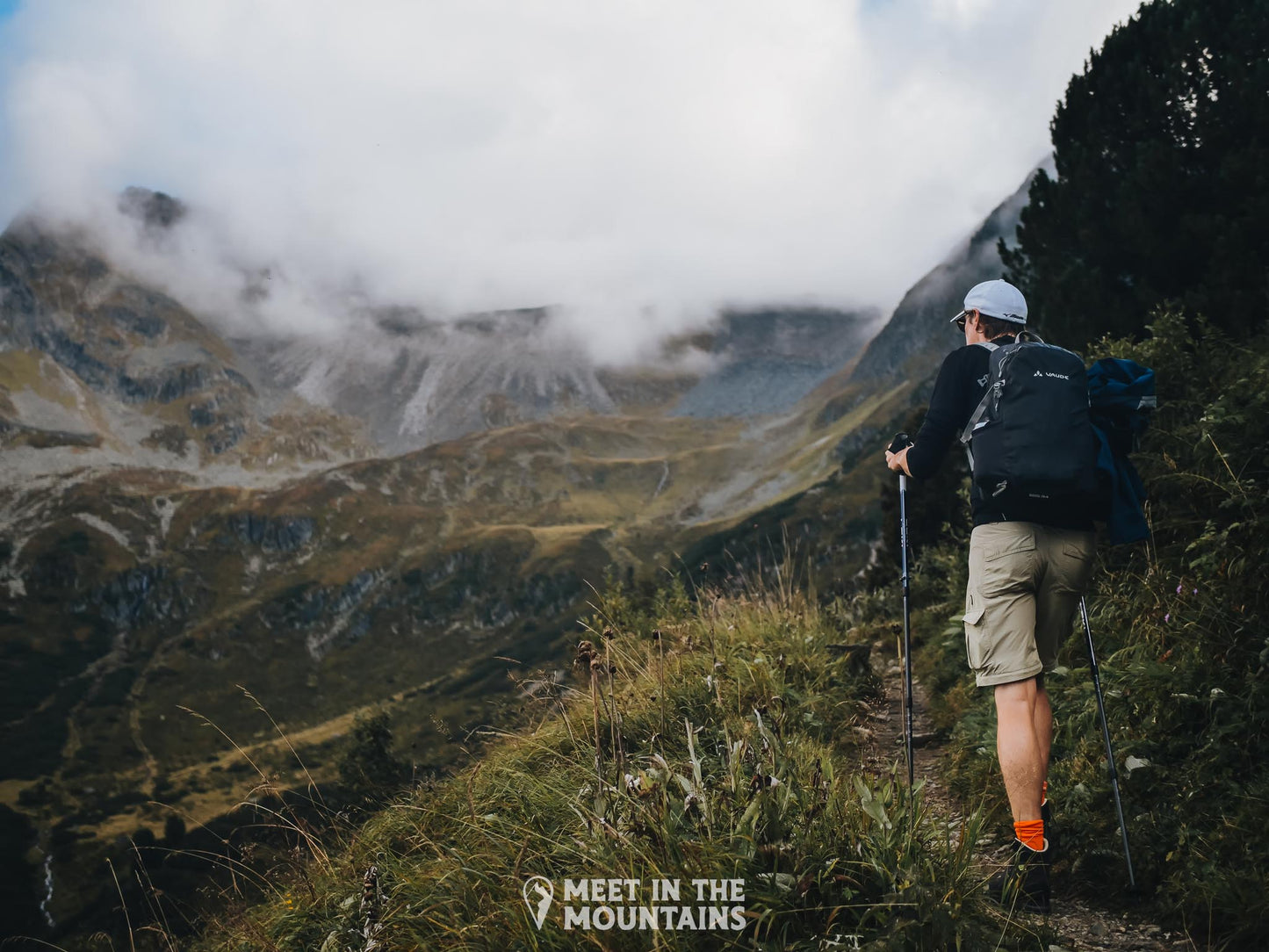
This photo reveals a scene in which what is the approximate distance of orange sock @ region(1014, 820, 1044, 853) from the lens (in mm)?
4008

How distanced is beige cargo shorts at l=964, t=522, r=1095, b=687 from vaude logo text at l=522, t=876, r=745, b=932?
1.92 m

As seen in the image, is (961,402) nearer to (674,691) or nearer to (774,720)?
(774,720)

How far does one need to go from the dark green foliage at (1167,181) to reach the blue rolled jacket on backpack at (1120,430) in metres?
9.56

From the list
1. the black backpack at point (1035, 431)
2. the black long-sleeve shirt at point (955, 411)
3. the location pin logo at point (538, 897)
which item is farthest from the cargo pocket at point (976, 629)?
the location pin logo at point (538, 897)

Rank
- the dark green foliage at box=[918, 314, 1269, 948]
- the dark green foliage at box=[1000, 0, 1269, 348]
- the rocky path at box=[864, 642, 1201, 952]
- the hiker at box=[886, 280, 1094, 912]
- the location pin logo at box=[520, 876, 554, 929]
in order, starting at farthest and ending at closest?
the dark green foliage at box=[1000, 0, 1269, 348] < the hiker at box=[886, 280, 1094, 912] < the dark green foliage at box=[918, 314, 1269, 948] < the rocky path at box=[864, 642, 1201, 952] < the location pin logo at box=[520, 876, 554, 929]

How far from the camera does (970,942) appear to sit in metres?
3.01

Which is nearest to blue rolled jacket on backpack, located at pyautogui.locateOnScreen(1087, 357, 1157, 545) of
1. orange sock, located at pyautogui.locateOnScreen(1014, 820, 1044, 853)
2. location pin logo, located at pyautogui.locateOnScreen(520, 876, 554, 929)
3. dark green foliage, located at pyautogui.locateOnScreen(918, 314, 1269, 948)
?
dark green foliage, located at pyautogui.locateOnScreen(918, 314, 1269, 948)

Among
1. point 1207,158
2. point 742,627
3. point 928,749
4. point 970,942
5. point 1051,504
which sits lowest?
point 928,749

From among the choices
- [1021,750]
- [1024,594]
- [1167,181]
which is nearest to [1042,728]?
[1021,750]

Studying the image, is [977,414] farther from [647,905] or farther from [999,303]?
[647,905]

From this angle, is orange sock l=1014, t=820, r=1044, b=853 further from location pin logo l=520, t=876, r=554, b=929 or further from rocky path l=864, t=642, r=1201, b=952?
location pin logo l=520, t=876, r=554, b=929

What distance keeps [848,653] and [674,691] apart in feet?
9.13

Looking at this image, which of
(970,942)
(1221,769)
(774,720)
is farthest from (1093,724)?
(970,942)

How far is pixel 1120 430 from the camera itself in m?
4.35
